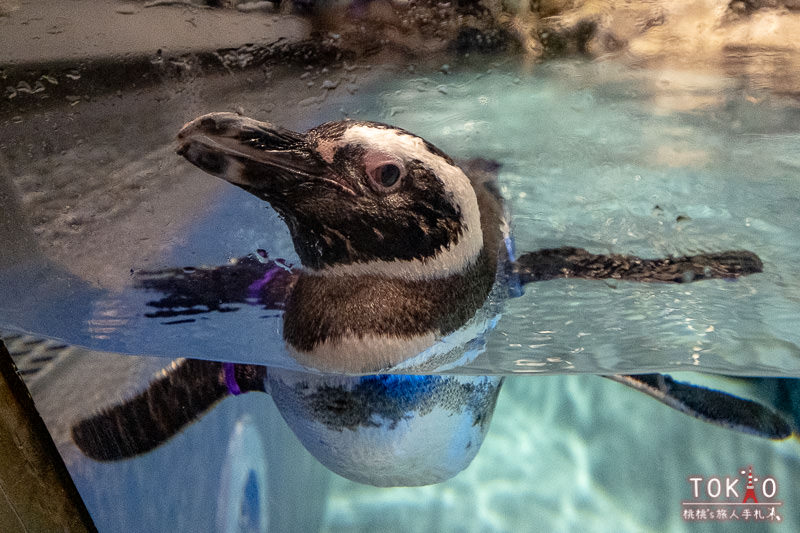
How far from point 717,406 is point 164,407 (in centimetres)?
116

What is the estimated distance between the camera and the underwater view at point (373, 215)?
66 cm

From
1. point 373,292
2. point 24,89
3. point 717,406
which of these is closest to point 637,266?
point 373,292

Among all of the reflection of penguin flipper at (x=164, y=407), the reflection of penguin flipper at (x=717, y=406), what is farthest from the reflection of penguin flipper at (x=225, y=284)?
the reflection of penguin flipper at (x=717, y=406)

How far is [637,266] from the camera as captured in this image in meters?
0.85

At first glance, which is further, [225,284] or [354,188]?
[225,284]

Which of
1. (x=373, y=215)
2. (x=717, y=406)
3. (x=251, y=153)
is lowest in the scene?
(x=717, y=406)

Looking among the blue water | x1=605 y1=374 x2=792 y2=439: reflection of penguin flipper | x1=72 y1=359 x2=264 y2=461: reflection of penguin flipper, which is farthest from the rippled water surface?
x1=605 y1=374 x2=792 y2=439: reflection of penguin flipper

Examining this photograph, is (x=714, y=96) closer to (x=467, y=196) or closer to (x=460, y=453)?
(x=467, y=196)

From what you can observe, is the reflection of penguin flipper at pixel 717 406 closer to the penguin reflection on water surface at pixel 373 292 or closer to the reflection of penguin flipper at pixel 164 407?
the penguin reflection on water surface at pixel 373 292

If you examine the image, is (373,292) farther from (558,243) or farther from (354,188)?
(558,243)

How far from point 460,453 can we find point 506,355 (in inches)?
9.3

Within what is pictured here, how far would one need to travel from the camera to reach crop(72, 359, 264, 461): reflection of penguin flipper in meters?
1.04

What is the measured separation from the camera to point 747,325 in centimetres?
97

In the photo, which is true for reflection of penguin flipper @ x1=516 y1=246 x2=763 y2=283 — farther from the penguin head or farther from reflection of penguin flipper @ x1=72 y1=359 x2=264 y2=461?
reflection of penguin flipper @ x1=72 y1=359 x2=264 y2=461
